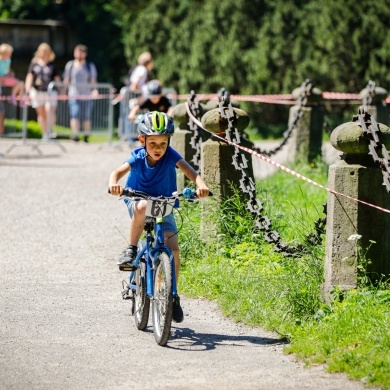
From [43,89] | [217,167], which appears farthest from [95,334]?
[43,89]

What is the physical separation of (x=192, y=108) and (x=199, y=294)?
3.37m

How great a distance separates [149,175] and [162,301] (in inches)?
35.7

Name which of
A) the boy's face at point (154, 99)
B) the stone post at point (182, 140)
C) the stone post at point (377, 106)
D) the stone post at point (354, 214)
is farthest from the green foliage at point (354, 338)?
the stone post at point (377, 106)

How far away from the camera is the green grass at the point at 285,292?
22.6ft

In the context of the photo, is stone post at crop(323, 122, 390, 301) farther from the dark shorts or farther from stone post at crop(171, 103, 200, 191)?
the dark shorts

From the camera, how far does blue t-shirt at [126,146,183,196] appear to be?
7934mm

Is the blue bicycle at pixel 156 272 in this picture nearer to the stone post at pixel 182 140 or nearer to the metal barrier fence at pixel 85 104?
the stone post at pixel 182 140

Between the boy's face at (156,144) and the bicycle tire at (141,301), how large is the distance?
723 mm

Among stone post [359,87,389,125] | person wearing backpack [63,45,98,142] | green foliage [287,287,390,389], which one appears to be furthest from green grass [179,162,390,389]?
person wearing backpack [63,45,98,142]

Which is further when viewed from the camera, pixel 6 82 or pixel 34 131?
pixel 34 131

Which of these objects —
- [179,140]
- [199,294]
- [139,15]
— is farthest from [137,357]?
[139,15]

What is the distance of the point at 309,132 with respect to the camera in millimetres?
15922

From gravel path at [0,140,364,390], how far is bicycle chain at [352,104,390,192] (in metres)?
1.25

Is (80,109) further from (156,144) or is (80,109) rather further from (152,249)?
(152,249)
